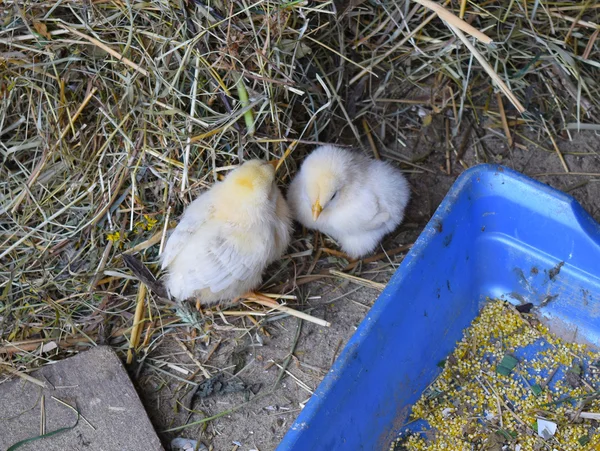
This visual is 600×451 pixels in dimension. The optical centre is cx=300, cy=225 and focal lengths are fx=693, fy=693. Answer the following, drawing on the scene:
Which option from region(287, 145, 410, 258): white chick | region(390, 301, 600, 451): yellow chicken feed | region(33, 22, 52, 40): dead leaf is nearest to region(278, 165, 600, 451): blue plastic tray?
region(390, 301, 600, 451): yellow chicken feed

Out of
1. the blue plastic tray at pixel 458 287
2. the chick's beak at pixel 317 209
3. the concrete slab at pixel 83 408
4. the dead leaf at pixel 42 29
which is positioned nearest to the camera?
the blue plastic tray at pixel 458 287

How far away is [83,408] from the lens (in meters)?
2.17

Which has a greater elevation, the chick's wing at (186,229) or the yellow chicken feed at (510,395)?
the chick's wing at (186,229)

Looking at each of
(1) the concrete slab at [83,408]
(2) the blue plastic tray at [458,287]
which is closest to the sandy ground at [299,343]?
(1) the concrete slab at [83,408]

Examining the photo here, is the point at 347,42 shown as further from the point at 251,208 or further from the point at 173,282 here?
the point at 173,282

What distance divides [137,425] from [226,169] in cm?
87

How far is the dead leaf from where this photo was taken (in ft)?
7.58

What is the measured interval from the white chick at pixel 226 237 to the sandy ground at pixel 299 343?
0.83 ft

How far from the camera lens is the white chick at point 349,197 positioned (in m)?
2.23

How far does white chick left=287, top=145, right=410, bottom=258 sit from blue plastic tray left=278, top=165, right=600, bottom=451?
0.24m

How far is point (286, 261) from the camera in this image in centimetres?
245

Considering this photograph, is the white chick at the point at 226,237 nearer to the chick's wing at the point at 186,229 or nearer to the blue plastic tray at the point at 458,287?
the chick's wing at the point at 186,229

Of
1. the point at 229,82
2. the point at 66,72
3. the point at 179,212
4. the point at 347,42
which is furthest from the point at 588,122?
the point at 66,72

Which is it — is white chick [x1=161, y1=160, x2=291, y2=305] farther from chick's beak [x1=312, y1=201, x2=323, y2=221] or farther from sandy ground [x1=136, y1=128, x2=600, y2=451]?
sandy ground [x1=136, y1=128, x2=600, y2=451]
